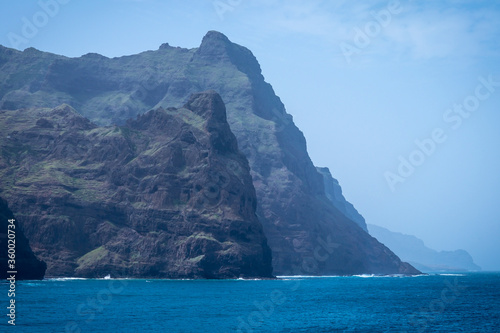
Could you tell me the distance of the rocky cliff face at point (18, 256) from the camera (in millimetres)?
160350

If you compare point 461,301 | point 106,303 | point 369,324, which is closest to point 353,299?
point 461,301

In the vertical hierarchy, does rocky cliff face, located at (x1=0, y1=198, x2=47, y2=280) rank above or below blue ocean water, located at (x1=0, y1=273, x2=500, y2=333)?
above

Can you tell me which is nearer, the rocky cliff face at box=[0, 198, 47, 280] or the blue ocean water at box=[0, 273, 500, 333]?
the blue ocean water at box=[0, 273, 500, 333]

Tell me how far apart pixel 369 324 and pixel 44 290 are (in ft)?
281

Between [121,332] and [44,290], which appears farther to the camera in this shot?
[44,290]

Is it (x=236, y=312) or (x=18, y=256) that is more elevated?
(x=18, y=256)

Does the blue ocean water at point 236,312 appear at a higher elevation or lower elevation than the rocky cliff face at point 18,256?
lower

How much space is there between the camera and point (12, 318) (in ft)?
308

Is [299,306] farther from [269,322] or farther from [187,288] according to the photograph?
[187,288]

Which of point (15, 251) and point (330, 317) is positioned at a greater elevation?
point (15, 251)

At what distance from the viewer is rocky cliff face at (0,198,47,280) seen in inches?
6313

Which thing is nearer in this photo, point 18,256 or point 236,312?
point 236,312

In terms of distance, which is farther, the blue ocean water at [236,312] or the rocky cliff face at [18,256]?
the rocky cliff face at [18,256]

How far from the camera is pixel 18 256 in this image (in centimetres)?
17225
